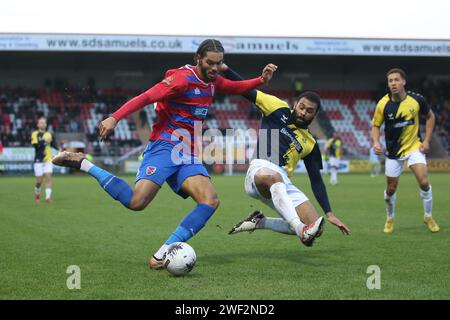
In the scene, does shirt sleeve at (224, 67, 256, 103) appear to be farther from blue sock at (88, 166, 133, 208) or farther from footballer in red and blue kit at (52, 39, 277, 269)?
blue sock at (88, 166, 133, 208)

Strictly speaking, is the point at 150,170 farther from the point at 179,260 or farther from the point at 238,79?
the point at 238,79

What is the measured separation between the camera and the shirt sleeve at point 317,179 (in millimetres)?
7152

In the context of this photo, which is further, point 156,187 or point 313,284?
point 156,187

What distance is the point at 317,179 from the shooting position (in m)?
7.25

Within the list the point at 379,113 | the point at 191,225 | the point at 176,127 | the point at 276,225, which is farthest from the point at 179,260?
the point at 379,113

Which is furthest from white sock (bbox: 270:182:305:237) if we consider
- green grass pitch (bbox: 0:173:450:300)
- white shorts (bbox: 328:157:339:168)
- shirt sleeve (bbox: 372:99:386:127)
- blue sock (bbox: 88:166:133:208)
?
white shorts (bbox: 328:157:339:168)

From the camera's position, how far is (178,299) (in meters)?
4.90

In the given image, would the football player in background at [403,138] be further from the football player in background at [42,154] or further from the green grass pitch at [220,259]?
the football player in background at [42,154]

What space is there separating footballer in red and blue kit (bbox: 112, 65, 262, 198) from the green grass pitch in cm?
101

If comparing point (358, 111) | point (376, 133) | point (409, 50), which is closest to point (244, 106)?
point (358, 111)

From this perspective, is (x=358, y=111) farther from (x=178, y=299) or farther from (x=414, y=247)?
(x=178, y=299)

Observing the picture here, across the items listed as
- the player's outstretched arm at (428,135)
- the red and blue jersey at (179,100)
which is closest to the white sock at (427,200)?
the player's outstretched arm at (428,135)
